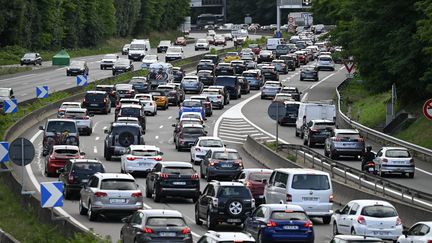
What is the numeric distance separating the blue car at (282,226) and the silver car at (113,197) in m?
6.27

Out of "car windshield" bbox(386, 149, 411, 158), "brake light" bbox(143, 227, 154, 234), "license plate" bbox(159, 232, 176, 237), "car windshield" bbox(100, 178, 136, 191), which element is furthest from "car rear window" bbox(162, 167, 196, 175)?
"car windshield" bbox(386, 149, 411, 158)

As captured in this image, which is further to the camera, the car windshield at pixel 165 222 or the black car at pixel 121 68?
the black car at pixel 121 68

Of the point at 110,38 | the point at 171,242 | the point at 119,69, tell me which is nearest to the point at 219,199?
the point at 171,242

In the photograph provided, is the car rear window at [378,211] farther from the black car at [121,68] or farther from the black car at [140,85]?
the black car at [121,68]

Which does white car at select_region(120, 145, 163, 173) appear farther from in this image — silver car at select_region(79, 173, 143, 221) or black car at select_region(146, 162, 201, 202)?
silver car at select_region(79, 173, 143, 221)

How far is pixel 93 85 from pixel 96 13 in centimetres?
8914

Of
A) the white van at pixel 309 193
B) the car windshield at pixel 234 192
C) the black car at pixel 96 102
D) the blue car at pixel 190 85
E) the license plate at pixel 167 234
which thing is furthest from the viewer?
the blue car at pixel 190 85

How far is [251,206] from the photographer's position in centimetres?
3503

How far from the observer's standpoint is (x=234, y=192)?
35.2 m

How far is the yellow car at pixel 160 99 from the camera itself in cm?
8388

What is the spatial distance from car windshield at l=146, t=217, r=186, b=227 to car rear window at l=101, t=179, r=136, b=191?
784 cm

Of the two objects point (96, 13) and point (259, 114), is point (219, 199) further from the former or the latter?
point (96, 13)

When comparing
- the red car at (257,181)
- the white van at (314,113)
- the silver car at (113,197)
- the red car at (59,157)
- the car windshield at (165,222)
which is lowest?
the white van at (314,113)

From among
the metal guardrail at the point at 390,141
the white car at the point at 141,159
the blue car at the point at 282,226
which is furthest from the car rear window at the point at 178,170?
the metal guardrail at the point at 390,141
